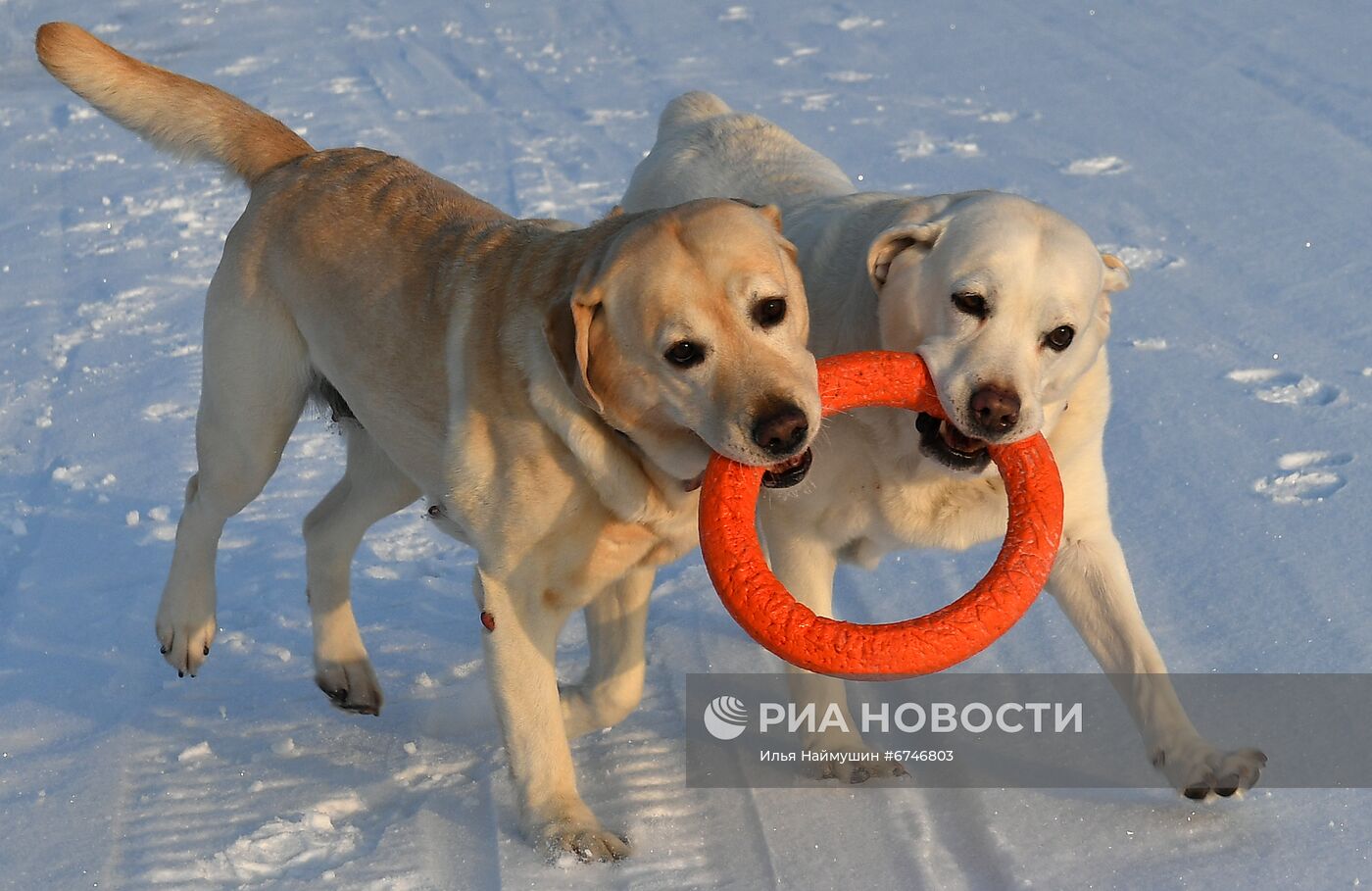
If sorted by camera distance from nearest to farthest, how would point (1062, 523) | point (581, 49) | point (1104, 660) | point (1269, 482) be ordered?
1. point (1062, 523)
2. point (1104, 660)
3. point (1269, 482)
4. point (581, 49)

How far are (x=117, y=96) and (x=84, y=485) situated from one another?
6.68ft

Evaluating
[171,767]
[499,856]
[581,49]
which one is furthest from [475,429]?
[581,49]

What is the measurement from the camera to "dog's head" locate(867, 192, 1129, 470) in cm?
386

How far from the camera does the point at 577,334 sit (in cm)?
382

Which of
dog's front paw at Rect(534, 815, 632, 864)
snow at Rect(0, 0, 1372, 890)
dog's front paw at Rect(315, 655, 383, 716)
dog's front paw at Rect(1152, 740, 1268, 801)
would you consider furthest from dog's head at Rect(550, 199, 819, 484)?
dog's front paw at Rect(315, 655, 383, 716)

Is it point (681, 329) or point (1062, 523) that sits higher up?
point (681, 329)

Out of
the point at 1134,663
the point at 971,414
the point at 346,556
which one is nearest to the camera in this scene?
the point at 971,414

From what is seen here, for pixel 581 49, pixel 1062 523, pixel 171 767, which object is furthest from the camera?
pixel 581 49

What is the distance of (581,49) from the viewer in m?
12.0

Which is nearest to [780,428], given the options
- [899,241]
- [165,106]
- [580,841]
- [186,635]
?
[899,241]

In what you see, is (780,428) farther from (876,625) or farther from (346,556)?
(346,556)

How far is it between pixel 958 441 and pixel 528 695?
130 cm

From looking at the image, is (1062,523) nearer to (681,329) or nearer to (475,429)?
(681,329)

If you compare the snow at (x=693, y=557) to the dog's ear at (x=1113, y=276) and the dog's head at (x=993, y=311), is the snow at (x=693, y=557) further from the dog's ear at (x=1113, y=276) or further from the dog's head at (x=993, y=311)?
the dog's ear at (x=1113, y=276)
